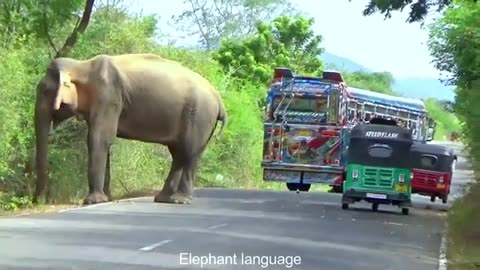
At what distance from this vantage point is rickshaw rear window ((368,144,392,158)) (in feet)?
93.8

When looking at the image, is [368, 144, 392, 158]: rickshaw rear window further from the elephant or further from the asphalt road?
the elephant

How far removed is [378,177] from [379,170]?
0.62ft

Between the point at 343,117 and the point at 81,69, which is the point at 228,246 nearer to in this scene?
the point at 81,69

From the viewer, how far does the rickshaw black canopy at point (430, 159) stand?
32.5 metres

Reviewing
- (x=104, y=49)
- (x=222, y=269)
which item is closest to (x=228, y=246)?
(x=222, y=269)

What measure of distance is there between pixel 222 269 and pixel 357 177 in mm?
13918

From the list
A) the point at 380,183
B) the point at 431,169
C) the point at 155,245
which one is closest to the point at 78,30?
the point at 380,183

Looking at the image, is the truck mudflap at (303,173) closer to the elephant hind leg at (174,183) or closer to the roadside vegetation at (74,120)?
the roadside vegetation at (74,120)

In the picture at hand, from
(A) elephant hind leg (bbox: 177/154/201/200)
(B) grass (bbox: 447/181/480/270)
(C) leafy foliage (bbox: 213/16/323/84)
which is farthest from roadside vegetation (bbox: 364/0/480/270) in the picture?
(C) leafy foliage (bbox: 213/16/323/84)

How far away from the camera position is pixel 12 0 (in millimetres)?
32844

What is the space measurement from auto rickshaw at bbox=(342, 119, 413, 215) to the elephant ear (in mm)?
6603

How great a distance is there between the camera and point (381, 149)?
1129 inches

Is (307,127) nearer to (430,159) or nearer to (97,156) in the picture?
(430,159)

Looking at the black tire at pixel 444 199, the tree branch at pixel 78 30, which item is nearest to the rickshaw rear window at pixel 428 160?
the black tire at pixel 444 199
